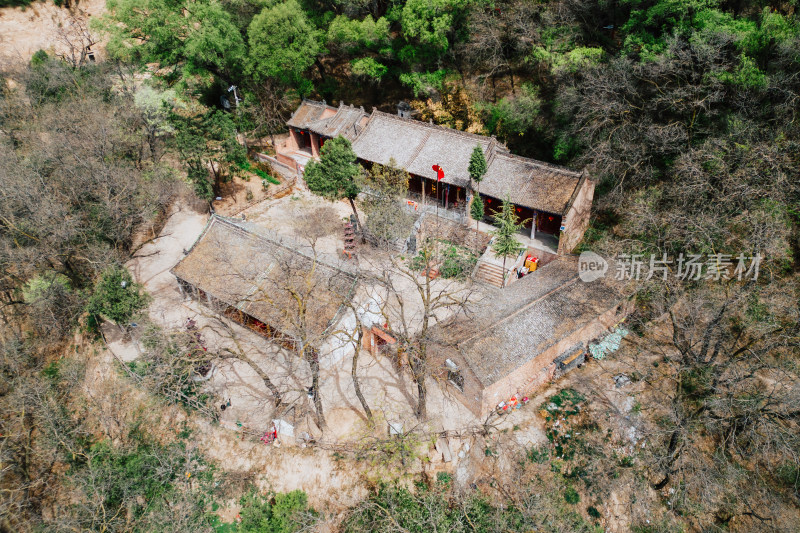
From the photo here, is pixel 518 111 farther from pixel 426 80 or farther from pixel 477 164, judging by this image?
pixel 426 80

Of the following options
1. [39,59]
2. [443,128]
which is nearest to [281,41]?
[443,128]

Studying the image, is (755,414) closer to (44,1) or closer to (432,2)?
(432,2)

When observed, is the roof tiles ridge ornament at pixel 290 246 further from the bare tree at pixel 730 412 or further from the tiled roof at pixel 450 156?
the bare tree at pixel 730 412

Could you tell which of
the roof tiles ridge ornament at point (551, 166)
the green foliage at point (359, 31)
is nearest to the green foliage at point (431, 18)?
the green foliage at point (359, 31)

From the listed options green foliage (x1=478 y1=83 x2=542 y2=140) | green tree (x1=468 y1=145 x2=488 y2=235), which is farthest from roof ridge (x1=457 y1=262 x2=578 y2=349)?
green foliage (x1=478 y1=83 x2=542 y2=140)

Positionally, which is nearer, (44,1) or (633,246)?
(633,246)

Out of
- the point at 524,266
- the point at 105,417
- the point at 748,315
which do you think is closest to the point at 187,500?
the point at 105,417
